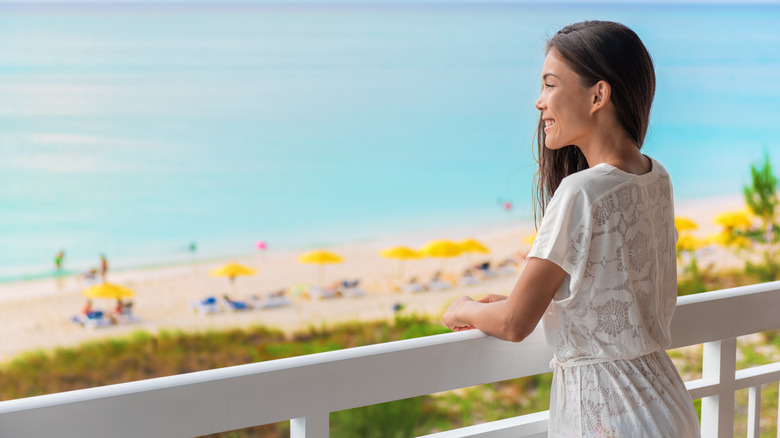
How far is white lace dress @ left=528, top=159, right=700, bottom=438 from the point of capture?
1.10m

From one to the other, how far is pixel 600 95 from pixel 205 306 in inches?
424

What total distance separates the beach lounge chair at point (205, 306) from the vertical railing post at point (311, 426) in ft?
34.7

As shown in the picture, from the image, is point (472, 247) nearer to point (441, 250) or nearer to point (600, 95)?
point (441, 250)

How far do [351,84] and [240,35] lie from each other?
2.40 meters

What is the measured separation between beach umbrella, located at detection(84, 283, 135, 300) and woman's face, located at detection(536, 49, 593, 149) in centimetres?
1079

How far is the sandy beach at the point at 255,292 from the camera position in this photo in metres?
10.9

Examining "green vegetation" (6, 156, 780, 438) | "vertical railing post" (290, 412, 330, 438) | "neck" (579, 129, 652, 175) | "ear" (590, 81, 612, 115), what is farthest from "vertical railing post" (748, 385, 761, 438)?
"green vegetation" (6, 156, 780, 438)

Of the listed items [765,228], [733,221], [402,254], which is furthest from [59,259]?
[765,228]

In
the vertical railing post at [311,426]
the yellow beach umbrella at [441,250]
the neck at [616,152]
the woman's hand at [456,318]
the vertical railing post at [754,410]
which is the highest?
the neck at [616,152]

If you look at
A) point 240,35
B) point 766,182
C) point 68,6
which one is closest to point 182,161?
point 240,35

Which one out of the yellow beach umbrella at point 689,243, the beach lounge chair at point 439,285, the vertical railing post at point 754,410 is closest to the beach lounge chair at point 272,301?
the beach lounge chair at point 439,285

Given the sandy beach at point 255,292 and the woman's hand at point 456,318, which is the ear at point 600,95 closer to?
the woman's hand at point 456,318

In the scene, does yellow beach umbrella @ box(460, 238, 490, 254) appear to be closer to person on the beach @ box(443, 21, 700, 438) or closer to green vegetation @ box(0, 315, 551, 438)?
green vegetation @ box(0, 315, 551, 438)

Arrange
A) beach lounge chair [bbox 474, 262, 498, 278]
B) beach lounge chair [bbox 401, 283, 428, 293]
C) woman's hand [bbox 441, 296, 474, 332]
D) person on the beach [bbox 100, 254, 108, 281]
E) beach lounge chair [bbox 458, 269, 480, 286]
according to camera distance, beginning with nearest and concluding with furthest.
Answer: woman's hand [bbox 441, 296, 474, 332], beach lounge chair [bbox 401, 283, 428, 293], beach lounge chair [bbox 458, 269, 480, 286], beach lounge chair [bbox 474, 262, 498, 278], person on the beach [bbox 100, 254, 108, 281]
